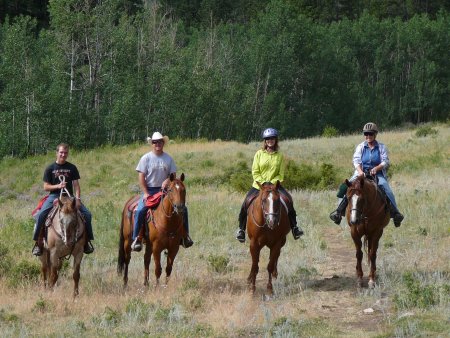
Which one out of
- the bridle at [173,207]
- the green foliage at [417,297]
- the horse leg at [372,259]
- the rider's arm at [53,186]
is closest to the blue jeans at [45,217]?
the rider's arm at [53,186]

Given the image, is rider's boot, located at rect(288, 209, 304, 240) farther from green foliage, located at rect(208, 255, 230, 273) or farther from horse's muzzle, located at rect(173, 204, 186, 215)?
green foliage, located at rect(208, 255, 230, 273)

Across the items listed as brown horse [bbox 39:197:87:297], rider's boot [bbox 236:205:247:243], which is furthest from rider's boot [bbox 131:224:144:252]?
rider's boot [bbox 236:205:247:243]

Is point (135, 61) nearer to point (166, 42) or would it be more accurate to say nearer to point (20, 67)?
point (166, 42)

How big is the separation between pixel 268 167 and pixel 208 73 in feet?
160

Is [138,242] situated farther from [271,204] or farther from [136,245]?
[271,204]

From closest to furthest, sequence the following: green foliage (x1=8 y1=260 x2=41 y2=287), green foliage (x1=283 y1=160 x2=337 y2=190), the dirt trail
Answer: the dirt trail, green foliage (x1=8 y1=260 x2=41 y2=287), green foliage (x1=283 y1=160 x2=337 y2=190)

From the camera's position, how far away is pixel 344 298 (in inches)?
466

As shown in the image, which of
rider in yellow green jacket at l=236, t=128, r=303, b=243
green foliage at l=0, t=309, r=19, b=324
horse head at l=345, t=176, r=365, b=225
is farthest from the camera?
rider in yellow green jacket at l=236, t=128, r=303, b=243

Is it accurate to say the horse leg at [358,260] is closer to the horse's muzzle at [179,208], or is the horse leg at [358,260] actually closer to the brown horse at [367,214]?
the brown horse at [367,214]

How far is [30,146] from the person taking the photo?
48875 millimetres

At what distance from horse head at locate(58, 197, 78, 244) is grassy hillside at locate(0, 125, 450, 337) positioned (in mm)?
1027

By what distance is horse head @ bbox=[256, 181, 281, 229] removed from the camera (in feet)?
38.8

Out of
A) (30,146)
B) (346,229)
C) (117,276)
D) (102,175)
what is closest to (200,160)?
(102,175)

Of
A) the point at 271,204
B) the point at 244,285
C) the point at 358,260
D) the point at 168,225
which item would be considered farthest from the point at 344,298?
the point at 168,225
